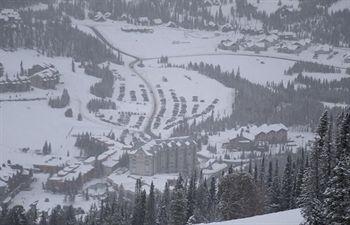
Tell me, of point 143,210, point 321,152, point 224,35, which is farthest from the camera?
point 224,35

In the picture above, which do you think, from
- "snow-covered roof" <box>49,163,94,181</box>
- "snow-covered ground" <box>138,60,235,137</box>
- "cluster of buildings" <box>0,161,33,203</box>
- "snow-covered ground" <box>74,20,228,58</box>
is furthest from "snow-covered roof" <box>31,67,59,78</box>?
"snow-covered roof" <box>49,163,94,181</box>

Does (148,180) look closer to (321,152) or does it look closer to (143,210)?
(143,210)

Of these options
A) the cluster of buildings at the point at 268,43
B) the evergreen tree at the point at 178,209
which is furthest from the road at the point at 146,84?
the evergreen tree at the point at 178,209

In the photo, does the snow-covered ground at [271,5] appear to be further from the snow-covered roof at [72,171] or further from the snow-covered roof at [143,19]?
the snow-covered roof at [72,171]

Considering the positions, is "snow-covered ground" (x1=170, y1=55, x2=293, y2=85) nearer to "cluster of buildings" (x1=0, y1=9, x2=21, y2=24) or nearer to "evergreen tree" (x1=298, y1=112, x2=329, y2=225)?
"cluster of buildings" (x1=0, y1=9, x2=21, y2=24)

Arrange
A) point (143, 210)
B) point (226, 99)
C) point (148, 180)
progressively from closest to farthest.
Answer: point (143, 210) → point (148, 180) → point (226, 99)

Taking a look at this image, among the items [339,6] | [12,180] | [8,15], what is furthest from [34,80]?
[339,6]

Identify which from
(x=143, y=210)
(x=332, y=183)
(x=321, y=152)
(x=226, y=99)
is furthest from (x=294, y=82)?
(x=332, y=183)
